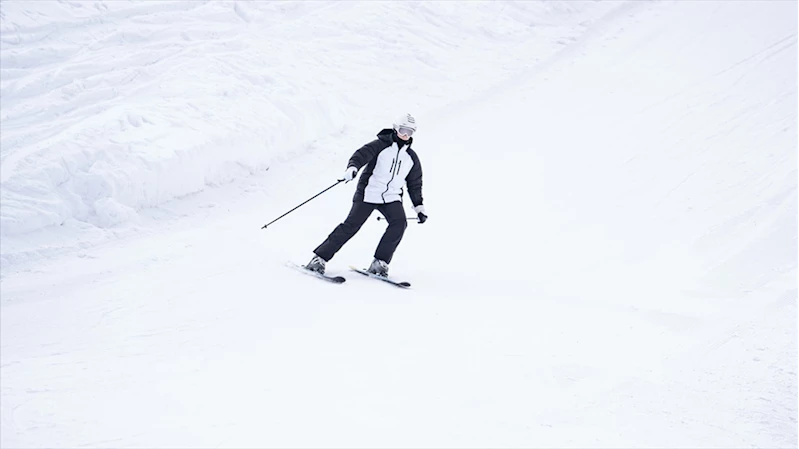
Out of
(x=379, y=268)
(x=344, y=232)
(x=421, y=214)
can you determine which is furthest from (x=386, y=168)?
(x=379, y=268)

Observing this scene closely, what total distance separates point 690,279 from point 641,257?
773 millimetres

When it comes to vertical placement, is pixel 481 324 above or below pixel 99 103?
below

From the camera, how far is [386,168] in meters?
6.93

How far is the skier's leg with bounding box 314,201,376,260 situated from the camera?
697cm

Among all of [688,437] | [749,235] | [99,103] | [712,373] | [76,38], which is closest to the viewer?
[688,437]

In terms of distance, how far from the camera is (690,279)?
22.4ft

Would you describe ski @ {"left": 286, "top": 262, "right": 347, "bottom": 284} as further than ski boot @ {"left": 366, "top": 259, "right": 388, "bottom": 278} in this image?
No

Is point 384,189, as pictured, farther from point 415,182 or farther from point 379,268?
point 379,268

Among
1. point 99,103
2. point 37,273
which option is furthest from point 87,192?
point 99,103

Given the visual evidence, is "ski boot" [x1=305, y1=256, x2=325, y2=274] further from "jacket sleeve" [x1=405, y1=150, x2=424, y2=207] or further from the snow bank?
the snow bank

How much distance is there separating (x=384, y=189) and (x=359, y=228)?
467 mm

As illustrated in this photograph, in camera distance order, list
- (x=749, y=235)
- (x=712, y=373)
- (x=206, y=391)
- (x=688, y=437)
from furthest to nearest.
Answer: (x=749, y=235) → (x=712, y=373) → (x=206, y=391) → (x=688, y=437)

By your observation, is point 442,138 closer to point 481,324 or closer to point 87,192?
point 87,192

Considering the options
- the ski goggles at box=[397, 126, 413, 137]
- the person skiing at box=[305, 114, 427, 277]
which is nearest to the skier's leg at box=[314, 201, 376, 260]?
the person skiing at box=[305, 114, 427, 277]
